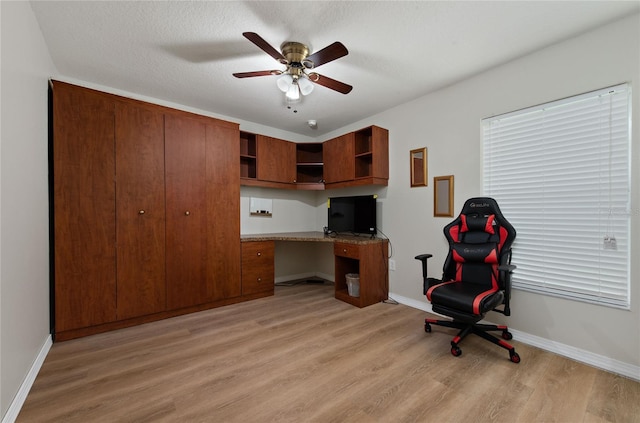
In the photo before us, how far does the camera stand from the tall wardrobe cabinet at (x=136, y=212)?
2387 mm

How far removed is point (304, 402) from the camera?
1634mm

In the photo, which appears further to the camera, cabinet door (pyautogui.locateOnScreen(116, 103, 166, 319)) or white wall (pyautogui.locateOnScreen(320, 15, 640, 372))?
cabinet door (pyautogui.locateOnScreen(116, 103, 166, 319))

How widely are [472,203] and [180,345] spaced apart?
3.02 m

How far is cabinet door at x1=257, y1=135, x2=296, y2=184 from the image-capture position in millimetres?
3861

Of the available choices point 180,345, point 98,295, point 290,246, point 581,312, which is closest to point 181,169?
point 98,295

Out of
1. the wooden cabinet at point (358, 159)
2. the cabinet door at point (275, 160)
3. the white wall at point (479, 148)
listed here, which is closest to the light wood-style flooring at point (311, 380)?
the white wall at point (479, 148)

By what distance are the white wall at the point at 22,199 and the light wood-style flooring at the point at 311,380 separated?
0.35 meters

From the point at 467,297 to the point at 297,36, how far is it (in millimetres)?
2437

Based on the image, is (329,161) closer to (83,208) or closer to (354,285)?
(354,285)

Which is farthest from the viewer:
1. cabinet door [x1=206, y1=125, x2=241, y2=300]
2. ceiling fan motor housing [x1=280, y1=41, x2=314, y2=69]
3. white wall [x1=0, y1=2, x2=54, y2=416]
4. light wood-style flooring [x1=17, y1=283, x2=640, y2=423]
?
cabinet door [x1=206, y1=125, x2=241, y2=300]

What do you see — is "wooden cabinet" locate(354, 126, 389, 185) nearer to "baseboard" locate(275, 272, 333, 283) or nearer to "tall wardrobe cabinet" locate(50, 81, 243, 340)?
"tall wardrobe cabinet" locate(50, 81, 243, 340)

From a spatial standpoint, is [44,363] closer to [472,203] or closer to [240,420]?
[240,420]

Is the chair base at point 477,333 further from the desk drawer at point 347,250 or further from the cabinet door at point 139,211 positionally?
the cabinet door at point 139,211

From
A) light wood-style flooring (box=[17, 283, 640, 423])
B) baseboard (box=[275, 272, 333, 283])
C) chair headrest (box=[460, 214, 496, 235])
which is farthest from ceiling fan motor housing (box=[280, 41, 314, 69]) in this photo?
baseboard (box=[275, 272, 333, 283])
